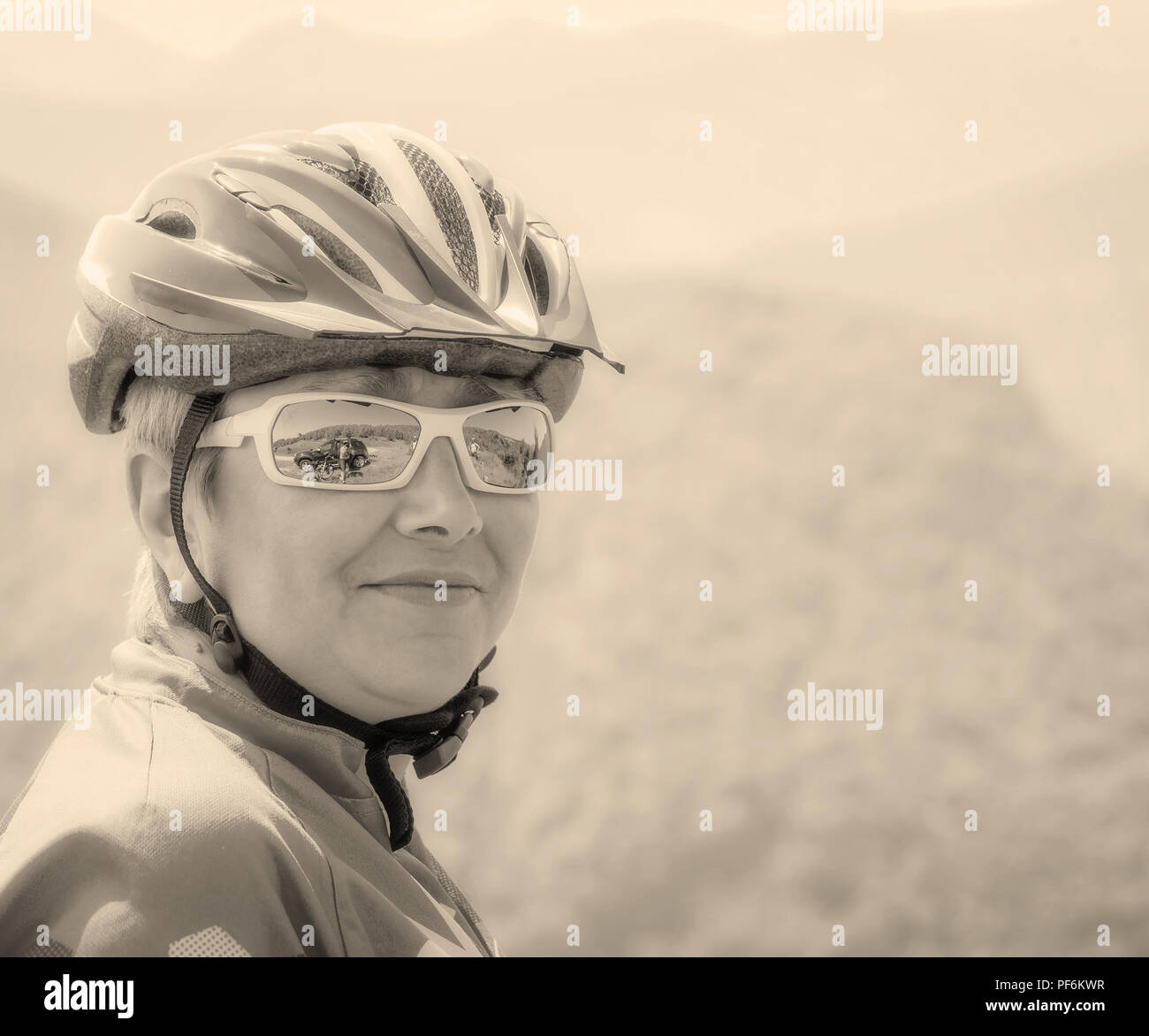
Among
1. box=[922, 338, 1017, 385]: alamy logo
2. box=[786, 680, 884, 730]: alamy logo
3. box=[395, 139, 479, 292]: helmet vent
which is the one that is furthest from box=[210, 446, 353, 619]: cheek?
box=[922, 338, 1017, 385]: alamy logo

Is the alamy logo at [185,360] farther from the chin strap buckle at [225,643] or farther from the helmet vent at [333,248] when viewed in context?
the chin strap buckle at [225,643]

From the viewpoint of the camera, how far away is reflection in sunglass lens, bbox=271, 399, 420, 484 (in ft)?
6.44

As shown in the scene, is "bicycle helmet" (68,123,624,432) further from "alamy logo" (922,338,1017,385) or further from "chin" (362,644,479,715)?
"alamy logo" (922,338,1017,385)

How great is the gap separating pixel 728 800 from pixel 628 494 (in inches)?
241

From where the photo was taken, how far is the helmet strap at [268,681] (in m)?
2.04

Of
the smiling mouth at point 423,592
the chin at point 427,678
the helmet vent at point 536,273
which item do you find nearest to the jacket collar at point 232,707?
the chin at point 427,678

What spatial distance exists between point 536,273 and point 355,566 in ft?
2.77

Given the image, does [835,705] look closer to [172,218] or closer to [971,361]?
[971,361]

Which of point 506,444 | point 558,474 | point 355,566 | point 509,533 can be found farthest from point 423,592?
point 558,474

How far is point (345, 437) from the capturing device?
198cm

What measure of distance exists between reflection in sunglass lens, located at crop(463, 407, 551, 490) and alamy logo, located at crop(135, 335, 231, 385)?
435mm

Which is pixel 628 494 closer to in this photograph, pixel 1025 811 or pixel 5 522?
pixel 1025 811

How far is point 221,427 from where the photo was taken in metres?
2.03
